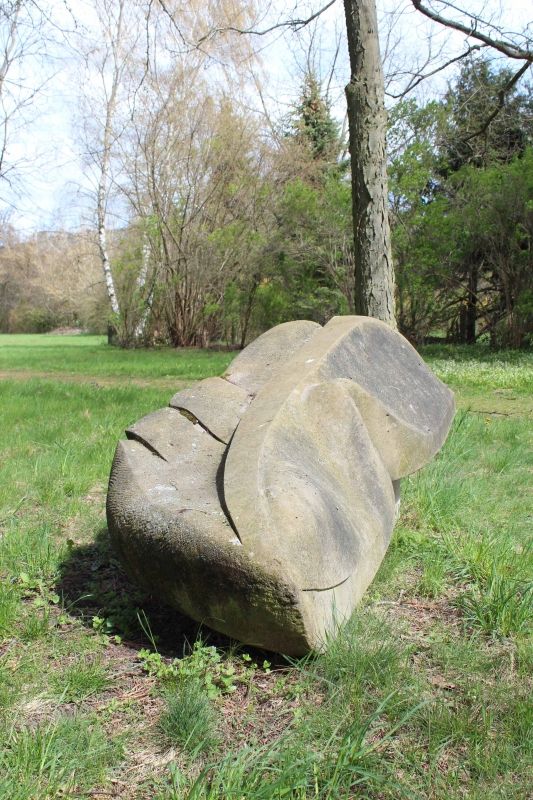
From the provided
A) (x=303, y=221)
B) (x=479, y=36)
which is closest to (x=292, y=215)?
(x=303, y=221)

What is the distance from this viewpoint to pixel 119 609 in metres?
2.93

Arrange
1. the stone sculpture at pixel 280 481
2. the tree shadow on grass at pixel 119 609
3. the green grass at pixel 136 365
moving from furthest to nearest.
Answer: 1. the green grass at pixel 136 365
2. the tree shadow on grass at pixel 119 609
3. the stone sculpture at pixel 280 481

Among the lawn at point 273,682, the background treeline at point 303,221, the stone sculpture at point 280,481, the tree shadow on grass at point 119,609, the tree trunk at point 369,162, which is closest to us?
the lawn at point 273,682

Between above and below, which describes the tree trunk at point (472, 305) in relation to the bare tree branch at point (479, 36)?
below

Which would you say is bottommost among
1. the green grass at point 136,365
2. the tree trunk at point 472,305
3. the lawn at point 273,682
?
the lawn at point 273,682

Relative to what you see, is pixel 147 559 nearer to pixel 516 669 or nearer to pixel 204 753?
pixel 204 753

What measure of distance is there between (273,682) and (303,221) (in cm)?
1591

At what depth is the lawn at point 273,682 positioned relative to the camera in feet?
6.26

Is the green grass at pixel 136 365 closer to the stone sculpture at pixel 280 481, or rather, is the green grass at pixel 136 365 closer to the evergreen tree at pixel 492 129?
the evergreen tree at pixel 492 129

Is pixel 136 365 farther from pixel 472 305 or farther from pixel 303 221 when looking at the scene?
pixel 472 305

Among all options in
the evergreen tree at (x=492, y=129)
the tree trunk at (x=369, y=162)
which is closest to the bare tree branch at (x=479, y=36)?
the tree trunk at (x=369, y=162)

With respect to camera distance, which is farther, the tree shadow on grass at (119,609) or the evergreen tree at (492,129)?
the evergreen tree at (492,129)

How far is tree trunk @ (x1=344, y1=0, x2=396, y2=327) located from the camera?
488 cm

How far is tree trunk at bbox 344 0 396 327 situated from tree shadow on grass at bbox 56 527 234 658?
255 cm
